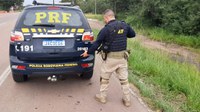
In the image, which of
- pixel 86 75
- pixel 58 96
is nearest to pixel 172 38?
pixel 86 75

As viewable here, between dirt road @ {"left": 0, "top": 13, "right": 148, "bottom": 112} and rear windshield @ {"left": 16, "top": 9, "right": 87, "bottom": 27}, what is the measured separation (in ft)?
4.49

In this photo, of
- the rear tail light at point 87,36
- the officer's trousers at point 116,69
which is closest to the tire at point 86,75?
the rear tail light at point 87,36

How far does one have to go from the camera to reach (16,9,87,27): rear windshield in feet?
18.9

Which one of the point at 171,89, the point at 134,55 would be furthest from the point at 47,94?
the point at 134,55

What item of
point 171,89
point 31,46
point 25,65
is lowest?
point 171,89

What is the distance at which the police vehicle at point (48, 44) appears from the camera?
18.3ft

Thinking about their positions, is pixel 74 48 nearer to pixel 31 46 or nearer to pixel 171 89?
pixel 31 46

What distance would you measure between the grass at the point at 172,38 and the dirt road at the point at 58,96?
38.9 ft

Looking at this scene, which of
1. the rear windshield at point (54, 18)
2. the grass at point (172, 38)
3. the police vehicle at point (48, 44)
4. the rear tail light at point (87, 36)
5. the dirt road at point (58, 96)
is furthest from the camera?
the grass at point (172, 38)

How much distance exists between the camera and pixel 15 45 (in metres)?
5.66

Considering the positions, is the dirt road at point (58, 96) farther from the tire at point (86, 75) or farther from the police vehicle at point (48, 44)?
the police vehicle at point (48, 44)

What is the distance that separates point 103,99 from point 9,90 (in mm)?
2020

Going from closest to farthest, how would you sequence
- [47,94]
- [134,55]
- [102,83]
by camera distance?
[102,83], [47,94], [134,55]

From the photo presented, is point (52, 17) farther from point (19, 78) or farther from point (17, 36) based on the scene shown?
point (19, 78)
